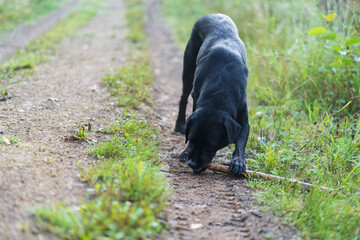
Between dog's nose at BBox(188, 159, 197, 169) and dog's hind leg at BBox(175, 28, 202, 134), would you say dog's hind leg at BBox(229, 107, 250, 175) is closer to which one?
dog's nose at BBox(188, 159, 197, 169)

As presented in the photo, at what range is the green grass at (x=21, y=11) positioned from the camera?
10352 millimetres

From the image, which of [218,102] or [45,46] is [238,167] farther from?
[45,46]

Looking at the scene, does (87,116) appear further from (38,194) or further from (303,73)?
(303,73)

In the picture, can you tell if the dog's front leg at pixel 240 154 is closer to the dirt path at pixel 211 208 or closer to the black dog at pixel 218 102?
the black dog at pixel 218 102

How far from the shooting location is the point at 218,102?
133 inches

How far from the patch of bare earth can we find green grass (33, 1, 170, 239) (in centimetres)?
12

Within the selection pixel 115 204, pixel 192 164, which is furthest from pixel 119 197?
pixel 192 164

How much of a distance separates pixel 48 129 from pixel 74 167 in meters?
0.94

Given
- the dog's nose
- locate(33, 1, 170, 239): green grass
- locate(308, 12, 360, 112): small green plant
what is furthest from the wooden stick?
locate(308, 12, 360, 112): small green plant

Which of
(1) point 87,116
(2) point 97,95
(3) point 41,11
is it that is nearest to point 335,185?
(1) point 87,116

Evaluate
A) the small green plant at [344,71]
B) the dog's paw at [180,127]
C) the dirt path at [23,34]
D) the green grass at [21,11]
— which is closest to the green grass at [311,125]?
the small green plant at [344,71]

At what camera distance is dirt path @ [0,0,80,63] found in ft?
24.4

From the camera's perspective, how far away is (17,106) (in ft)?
13.4

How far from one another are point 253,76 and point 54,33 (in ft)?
19.1
